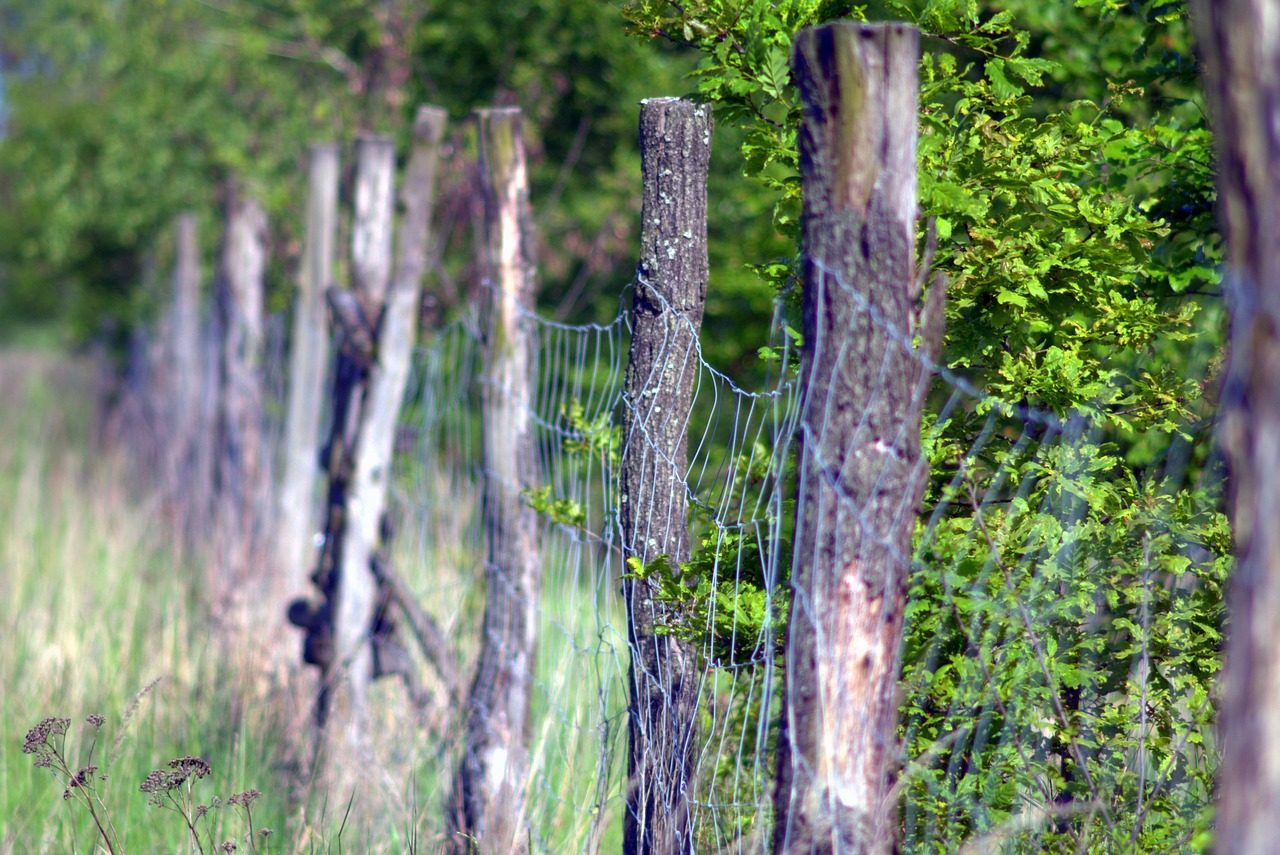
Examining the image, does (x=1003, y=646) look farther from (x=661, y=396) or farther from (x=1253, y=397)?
(x=1253, y=397)

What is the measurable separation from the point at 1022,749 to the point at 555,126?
5.30m

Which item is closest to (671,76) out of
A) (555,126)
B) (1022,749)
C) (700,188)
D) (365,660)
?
(555,126)

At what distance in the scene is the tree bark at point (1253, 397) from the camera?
976 millimetres

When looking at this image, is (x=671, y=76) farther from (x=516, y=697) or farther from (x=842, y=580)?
(x=842, y=580)

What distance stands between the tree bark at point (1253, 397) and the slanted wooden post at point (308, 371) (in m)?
4.61

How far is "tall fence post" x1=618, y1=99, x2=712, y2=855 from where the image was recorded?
224cm

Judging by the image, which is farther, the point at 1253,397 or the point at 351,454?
the point at 351,454

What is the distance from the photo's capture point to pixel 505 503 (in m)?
3.22

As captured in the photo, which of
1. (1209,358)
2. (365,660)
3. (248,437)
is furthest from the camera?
(248,437)

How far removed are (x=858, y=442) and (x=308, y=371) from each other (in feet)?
13.4

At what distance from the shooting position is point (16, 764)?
11.5 feet

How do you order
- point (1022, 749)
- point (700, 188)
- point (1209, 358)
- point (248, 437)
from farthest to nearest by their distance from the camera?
point (248, 437), point (1209, 358), point (700, 188), point (1022, 749)

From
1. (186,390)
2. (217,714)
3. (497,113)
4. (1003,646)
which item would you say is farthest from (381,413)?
(186,390)

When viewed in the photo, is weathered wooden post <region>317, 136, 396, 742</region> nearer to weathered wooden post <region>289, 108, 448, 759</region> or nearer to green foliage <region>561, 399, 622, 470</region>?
weathered wooden post <region>289, 108, 448, 759</region>
